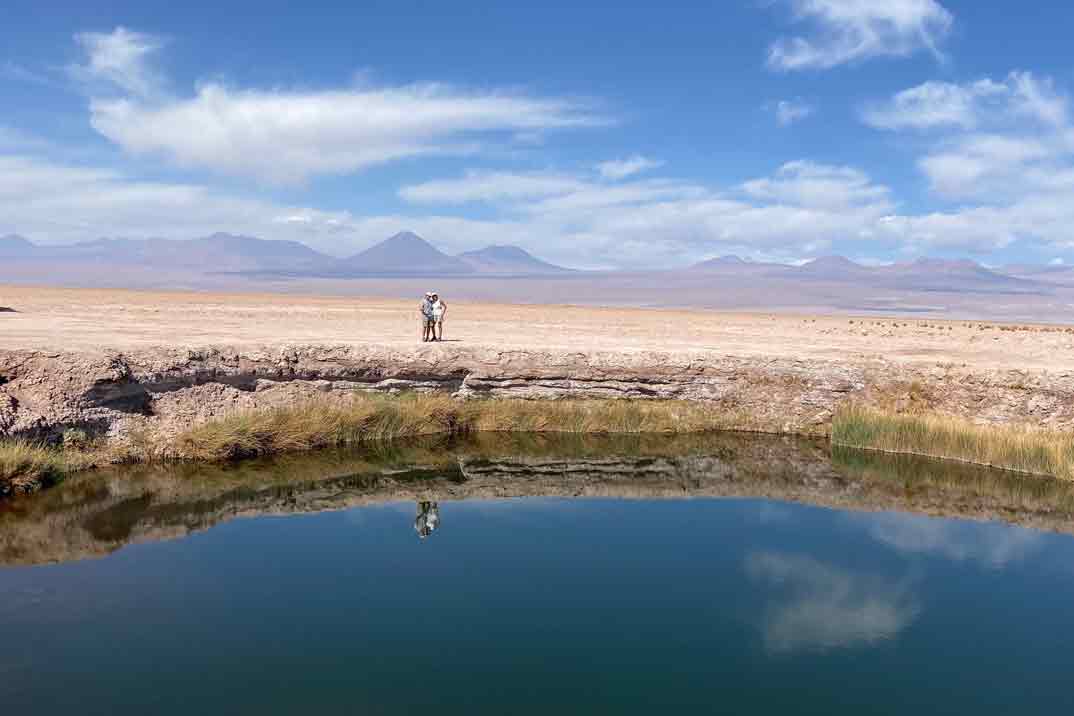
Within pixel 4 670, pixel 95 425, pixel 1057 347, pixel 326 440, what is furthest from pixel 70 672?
pixel 1057 347

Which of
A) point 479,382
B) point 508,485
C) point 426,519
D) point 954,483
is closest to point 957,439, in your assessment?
point 954,483

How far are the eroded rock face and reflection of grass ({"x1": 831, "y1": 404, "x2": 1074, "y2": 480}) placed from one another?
912mm

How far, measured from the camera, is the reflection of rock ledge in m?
15.4

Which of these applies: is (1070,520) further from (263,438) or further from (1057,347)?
(1057,347)

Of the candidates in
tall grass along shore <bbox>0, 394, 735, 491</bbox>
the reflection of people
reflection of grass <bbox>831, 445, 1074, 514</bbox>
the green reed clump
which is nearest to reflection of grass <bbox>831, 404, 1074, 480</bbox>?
reflection of grass <bbox>831, 445, 1074, 514</bbox>

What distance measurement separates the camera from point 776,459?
21.9 m

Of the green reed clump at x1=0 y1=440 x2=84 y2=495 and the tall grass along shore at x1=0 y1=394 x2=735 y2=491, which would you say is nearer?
the green reed clump at x1=0 y1=440 x2=84 y2=495

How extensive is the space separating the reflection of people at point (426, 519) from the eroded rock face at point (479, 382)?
557cm

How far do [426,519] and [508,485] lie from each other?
9.47 feet

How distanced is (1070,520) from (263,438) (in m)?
16.9

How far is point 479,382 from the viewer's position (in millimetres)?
23969

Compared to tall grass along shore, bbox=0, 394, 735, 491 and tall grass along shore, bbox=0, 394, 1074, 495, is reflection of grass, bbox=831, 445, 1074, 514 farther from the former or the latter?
tall grass along shore, bbox=0, 394, 735, 491

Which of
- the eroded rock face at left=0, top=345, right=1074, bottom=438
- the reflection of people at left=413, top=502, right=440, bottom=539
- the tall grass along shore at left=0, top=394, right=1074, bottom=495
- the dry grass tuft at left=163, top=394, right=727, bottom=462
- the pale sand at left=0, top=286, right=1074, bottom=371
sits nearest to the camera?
the reflection of people at left=413, top=502, right=440, bottom=539

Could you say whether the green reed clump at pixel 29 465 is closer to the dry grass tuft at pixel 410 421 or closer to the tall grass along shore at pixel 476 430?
the tall grass along shore at pixel 476 430
